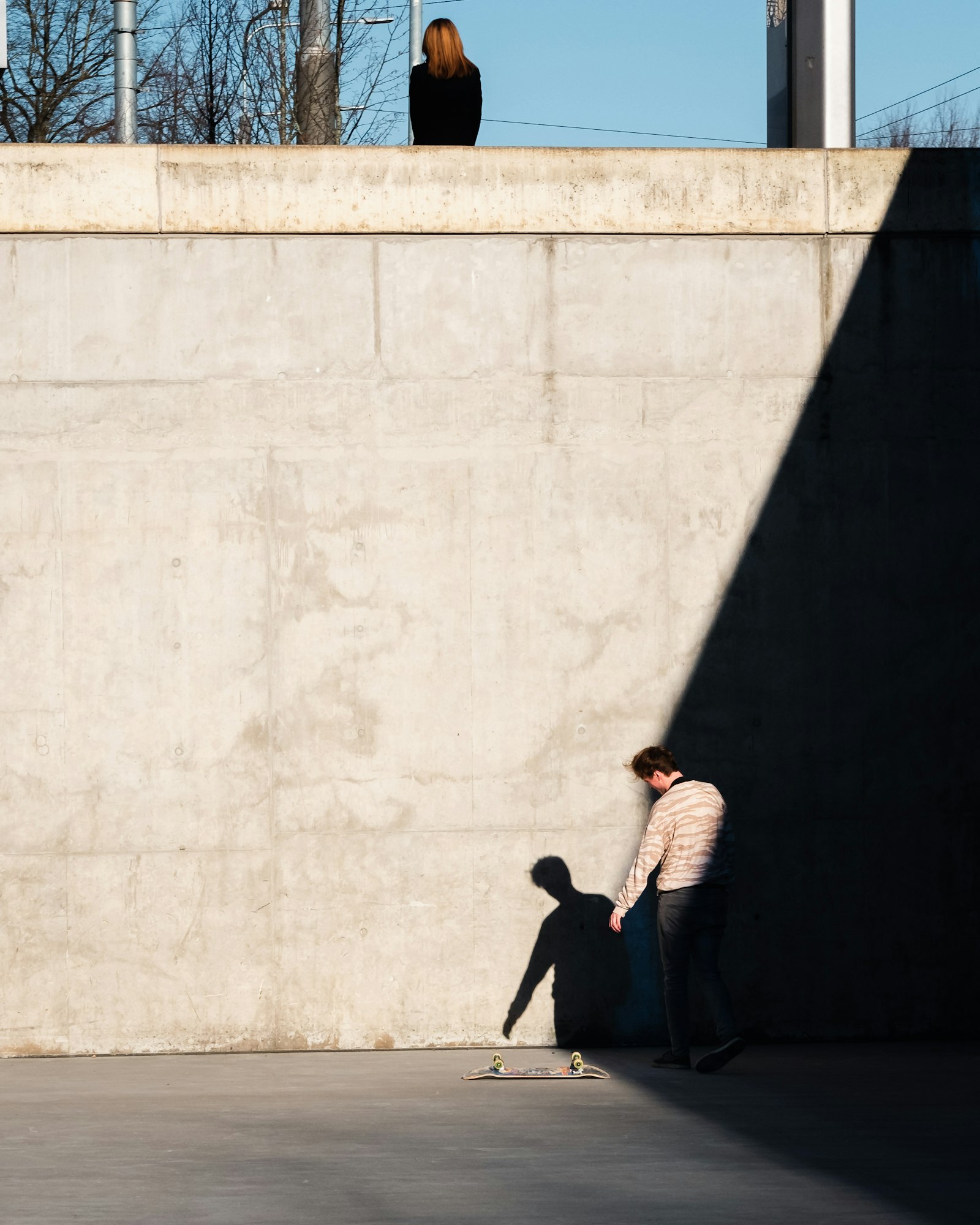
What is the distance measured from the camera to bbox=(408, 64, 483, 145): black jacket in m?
9.26

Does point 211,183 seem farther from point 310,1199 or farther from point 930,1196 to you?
point 930,1196

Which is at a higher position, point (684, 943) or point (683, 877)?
point (683, 877)

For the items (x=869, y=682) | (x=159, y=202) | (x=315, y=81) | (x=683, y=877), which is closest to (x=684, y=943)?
(x=683, y=877)

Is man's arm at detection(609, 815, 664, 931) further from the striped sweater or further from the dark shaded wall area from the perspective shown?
the dark shaded wall area

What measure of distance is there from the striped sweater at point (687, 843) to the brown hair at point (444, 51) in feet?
14.6

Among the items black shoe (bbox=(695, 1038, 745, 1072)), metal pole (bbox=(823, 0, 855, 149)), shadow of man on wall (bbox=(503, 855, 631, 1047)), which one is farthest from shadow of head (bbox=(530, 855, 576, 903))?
metal pole (bbox=(823, 0, 855, 149))

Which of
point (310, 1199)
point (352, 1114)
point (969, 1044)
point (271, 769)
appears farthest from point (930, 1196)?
point (271, 769)

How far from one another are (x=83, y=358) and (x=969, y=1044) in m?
6.10

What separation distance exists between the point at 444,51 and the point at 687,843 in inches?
190

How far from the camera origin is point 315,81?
14078mm

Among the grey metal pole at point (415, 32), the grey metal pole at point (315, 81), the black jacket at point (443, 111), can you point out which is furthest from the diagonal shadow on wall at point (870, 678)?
the grey metal pole at point (415, 32)

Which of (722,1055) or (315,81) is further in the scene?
(315,81)

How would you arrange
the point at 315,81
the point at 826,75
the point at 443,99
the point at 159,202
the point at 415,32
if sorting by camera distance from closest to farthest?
the point at 159,202 < the point at 443,99 < the point at 826,75 < the point at 315,81 < the point at 415,32

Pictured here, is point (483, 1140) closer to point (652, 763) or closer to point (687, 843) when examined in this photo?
point (687, 843)
